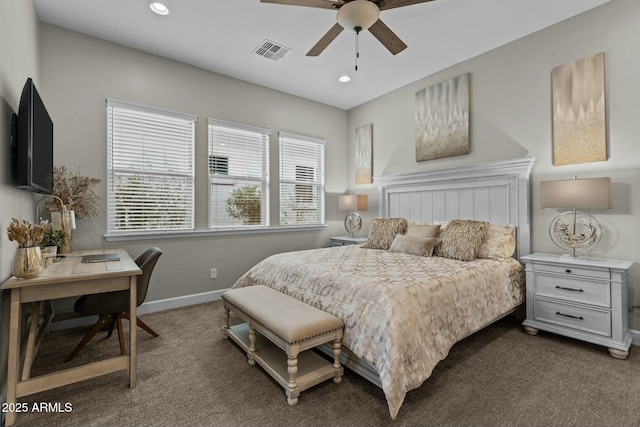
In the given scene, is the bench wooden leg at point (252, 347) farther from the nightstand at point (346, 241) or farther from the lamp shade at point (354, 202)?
the lamp shade at point (354, 202)

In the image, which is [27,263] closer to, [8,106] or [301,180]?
[8,106]

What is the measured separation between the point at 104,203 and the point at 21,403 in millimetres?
1970

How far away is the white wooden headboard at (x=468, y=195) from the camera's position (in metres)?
3.28

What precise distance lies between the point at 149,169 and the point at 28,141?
1.66 meters

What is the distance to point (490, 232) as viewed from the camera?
331cm

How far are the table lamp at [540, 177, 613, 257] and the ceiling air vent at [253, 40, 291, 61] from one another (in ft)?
10.2

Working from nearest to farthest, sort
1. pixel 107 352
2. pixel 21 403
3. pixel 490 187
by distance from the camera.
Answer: pixel 21 403
pixel 107 352
pixel 490 187

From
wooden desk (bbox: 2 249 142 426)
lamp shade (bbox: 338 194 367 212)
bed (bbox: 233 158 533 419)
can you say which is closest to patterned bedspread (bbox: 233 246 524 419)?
bed (bbox: 233 158 533 419)

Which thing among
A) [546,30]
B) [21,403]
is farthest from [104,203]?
[546,30]

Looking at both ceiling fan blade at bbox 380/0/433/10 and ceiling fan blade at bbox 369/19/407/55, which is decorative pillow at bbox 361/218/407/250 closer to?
ceiling fan blade at bbox 369/19/407/55

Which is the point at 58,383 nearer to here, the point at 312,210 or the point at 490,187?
the point at 312,210

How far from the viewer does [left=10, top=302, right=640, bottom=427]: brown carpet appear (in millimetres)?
1735

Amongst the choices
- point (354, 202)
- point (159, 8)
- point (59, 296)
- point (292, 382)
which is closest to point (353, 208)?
point (354, 202)

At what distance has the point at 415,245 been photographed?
3408 mm
